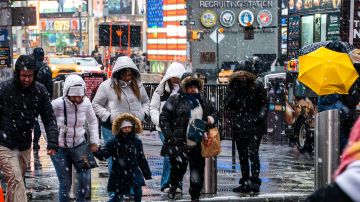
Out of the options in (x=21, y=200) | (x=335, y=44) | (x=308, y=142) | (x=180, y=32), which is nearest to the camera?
(x=21, y=200)

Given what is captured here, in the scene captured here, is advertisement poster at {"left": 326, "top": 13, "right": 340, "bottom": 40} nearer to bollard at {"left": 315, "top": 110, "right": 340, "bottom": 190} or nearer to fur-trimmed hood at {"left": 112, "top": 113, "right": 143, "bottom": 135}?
fur-trimmed hood at {"left": 112, "top": 113, "right": 143, "bottom": 135}

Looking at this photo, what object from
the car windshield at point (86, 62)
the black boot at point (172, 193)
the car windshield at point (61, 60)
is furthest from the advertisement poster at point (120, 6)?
the black boot at point (172, 193)

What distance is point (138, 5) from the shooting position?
9475 cm

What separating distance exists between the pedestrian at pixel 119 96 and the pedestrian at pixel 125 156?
102 centimetres

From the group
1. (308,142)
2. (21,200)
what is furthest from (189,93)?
(308,142)

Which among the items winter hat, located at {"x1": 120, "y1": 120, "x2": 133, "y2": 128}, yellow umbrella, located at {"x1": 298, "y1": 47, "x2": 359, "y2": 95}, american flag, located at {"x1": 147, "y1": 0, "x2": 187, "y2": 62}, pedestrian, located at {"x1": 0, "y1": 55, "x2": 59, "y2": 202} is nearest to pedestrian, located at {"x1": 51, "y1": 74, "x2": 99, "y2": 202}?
winter hat, located at {"x1": 120, "y1": 120, "x2": 133, "y2": 128}

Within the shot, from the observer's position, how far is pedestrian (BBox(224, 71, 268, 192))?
11.9 m

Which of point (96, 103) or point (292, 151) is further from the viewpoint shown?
point (292, 151)

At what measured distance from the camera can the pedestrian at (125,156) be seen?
968 centimetres

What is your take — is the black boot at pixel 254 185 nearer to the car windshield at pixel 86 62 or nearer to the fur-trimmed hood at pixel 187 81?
the fur-trimmed hood at pixel 187 81

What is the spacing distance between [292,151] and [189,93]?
330 inches

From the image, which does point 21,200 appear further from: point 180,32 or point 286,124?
point 180,32

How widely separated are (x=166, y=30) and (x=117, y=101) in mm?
53358

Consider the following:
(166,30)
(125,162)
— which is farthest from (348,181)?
(166,30)
